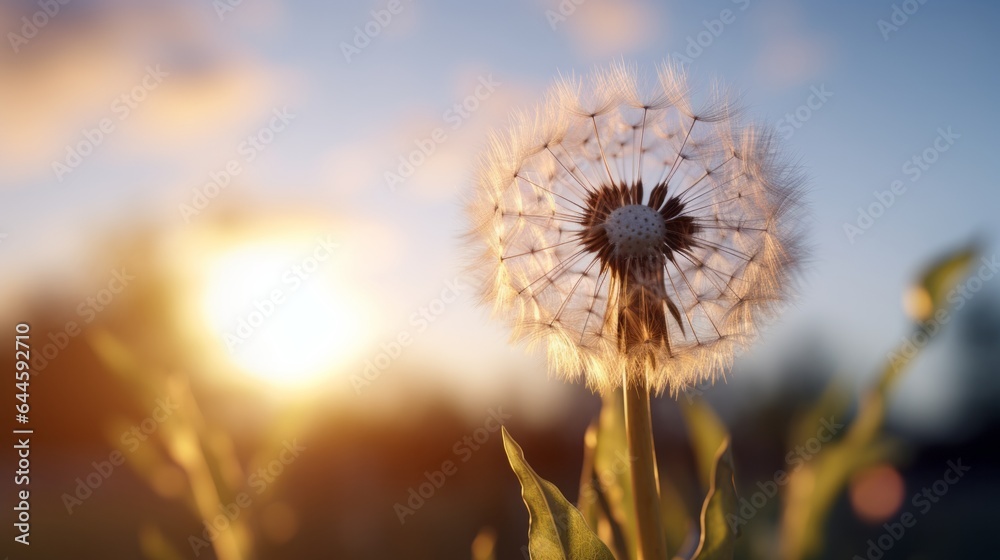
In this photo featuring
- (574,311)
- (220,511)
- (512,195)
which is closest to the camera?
(220,511)

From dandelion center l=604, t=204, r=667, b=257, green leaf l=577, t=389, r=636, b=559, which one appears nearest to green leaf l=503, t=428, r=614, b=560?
green leaf l=577, t=389, r=636, b=559

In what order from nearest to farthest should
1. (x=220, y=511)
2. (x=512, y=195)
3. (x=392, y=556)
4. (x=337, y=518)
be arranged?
(x=220, y=511), (x=512, y=195), (x=337, y=518), (x=392, y=556)

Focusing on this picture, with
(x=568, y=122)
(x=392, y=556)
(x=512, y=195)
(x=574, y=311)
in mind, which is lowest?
(x=392, y=556)

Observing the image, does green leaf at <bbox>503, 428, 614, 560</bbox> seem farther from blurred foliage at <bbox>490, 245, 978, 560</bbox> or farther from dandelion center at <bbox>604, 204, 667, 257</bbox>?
dandelion center at <bbox>604, 204, 667, 257</bbox>

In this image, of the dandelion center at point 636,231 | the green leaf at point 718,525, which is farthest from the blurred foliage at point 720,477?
the dandelion center at point 636,231

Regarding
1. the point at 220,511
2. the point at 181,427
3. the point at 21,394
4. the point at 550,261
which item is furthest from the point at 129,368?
the point at 21,394

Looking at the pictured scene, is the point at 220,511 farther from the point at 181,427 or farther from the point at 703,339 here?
the point at 703,339

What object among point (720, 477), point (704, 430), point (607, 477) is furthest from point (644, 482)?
point (704, 430)

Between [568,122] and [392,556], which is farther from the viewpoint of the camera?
[392,556]

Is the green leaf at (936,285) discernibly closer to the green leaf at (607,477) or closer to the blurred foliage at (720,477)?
the blurred foliage at (720,477)
